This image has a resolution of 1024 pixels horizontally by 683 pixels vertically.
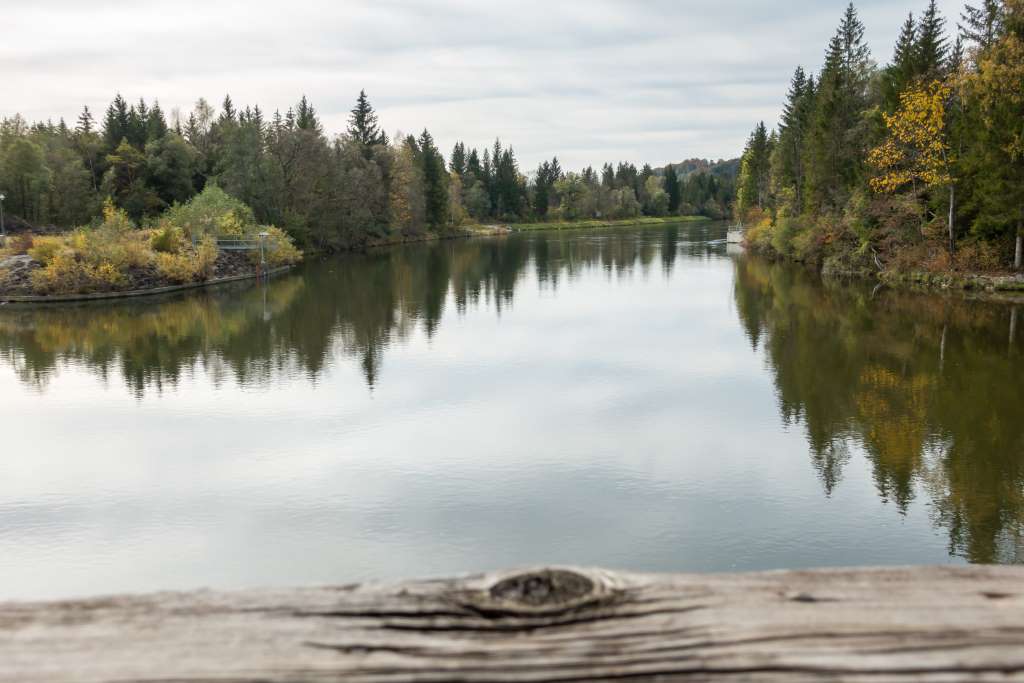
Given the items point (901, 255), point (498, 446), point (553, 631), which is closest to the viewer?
point (553, 631)

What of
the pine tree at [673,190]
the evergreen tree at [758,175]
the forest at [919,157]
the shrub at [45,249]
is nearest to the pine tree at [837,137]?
the forest at [919,157]

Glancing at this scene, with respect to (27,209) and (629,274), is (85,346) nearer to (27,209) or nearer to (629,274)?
(629,274)

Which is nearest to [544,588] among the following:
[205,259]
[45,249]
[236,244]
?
[45,249]

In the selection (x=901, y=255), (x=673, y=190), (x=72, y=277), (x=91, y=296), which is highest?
(x=673, y=190)

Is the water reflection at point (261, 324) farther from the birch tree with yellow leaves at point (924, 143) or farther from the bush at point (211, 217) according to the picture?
the birch tree with yellow leaves at point (924, 143)

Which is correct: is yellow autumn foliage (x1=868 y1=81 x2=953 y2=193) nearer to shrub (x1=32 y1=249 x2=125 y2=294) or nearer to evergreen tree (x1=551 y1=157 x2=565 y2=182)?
shrub (x1=32 y1=249 x2=125 y2=294)

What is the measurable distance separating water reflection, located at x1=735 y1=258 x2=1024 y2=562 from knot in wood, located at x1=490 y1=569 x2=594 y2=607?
7968 millimetres

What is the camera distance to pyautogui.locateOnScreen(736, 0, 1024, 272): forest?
28.9 metres

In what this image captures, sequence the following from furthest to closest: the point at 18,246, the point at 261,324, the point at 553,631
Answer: the point at 18,246, the point at 261,324, the point at 553,631

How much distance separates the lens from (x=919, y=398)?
15047mm

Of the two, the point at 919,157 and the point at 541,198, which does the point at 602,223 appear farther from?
the point at 919,157

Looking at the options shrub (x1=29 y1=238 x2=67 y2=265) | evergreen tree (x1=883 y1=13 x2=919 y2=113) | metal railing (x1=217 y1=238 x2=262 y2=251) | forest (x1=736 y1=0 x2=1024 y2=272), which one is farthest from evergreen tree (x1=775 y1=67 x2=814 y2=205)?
shrub (x1=29 y1=238 x2=67 y2=265)

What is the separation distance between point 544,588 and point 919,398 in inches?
602

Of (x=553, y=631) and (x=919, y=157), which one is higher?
(x=919, y=157)
